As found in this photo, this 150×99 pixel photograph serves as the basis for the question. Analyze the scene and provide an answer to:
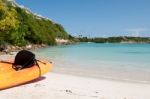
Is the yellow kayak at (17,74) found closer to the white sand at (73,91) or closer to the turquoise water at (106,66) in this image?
the white sand at (73,91)

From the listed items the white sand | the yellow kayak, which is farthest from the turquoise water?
the yellow kayak

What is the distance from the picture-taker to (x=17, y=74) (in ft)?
33.7

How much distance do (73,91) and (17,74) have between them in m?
1.84

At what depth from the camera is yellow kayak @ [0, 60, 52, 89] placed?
9.65 metres

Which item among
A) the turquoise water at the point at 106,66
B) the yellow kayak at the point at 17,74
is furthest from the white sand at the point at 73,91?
the turquoise water at the point at 106,66

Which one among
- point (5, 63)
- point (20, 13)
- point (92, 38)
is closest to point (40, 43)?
point (20, 13)

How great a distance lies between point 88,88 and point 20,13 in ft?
191

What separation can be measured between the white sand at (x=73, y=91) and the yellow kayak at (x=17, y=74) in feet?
0.56

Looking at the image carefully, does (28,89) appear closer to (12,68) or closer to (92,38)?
(12,68)

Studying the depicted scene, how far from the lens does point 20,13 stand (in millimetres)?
66812

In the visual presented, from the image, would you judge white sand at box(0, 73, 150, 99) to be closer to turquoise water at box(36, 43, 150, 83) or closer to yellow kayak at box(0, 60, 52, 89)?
yellow kayak at box(0, 60, 52, 89)

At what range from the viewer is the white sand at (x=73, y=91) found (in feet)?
29.0

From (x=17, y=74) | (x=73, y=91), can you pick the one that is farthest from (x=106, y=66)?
(x=73, y=91)

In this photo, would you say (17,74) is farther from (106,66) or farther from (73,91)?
(106,66)
